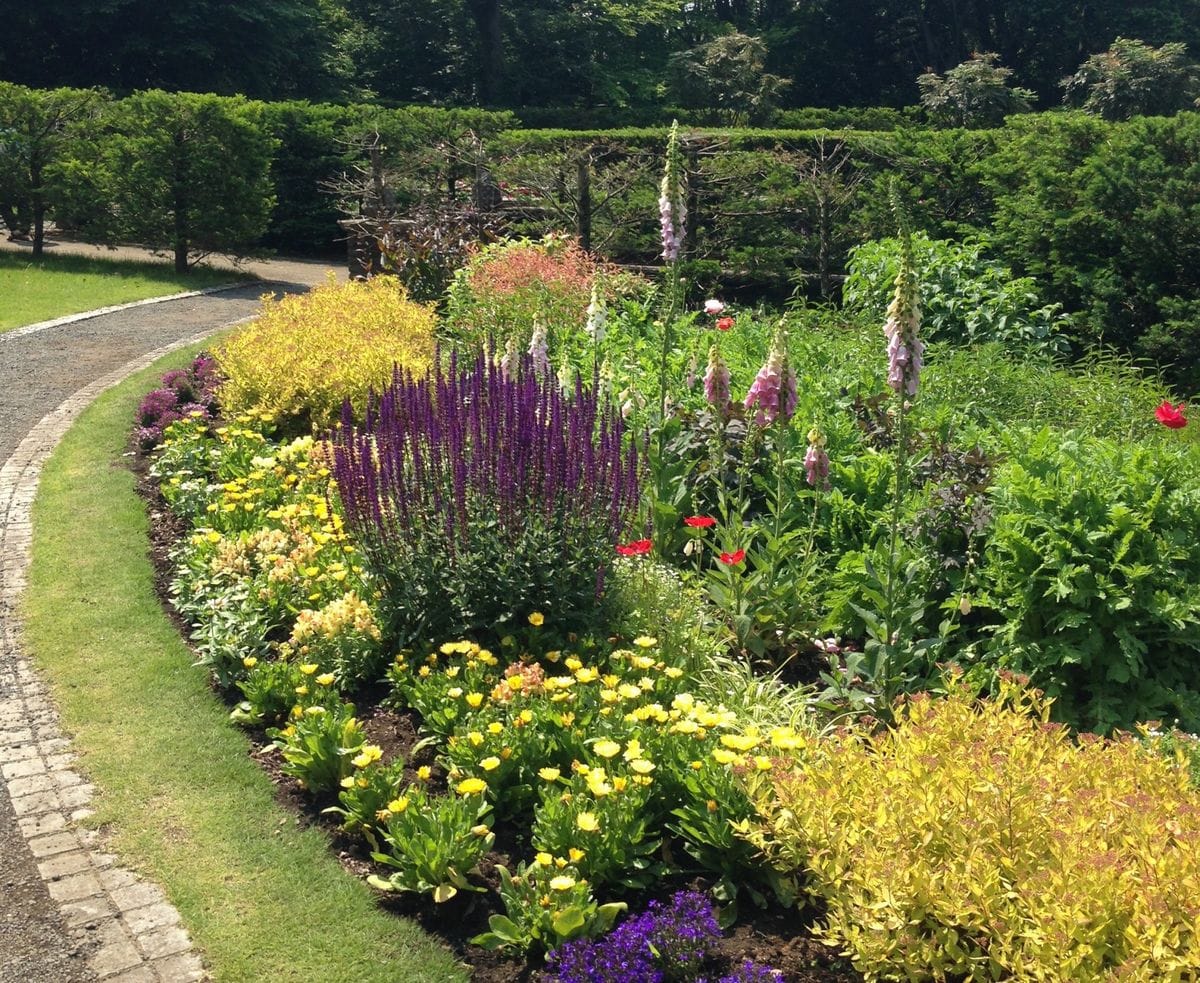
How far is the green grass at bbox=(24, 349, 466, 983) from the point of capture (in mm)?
3322

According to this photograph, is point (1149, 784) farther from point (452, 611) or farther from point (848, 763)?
point (452, 611)

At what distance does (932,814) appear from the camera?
2.91m

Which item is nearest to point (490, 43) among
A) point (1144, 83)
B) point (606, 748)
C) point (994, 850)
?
point (1144, 83)

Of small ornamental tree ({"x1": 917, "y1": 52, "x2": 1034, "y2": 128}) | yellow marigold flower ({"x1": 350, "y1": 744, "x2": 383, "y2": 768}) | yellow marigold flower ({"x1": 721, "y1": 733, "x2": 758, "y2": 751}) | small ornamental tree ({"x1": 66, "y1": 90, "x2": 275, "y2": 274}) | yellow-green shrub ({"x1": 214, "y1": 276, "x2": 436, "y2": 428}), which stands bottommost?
yellow marigold flower ({"x1": 350, "y1": 744, "x2": 383, "y2": 768})

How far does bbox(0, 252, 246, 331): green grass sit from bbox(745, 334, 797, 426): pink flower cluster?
10.6m

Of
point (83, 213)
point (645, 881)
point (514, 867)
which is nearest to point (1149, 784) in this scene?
point (645, 881)

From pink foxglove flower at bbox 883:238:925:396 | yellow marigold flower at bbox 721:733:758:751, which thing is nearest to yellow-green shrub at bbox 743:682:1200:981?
yellow marigold flower at bbox 721:733:758:751

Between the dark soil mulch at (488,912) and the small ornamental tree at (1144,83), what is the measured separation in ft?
82.5

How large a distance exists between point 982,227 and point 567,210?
486 centimetres

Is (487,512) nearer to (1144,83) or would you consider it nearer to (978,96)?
(978,96)

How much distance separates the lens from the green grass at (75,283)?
44.4 feet

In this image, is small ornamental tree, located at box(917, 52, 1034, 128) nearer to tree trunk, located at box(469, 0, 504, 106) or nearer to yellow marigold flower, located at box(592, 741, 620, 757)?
tree trunk, located at box(469, 0, 504, 106)

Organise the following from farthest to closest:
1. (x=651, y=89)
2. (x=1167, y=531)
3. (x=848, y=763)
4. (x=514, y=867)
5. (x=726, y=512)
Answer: (x=651, y=89) < (x=726, y=512) < (x=1167, y=531) < (x=514, y=867) < (x=848, y=763)

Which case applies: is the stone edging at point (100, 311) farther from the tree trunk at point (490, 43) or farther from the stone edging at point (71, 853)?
the tree trunk at point (490, 43)
